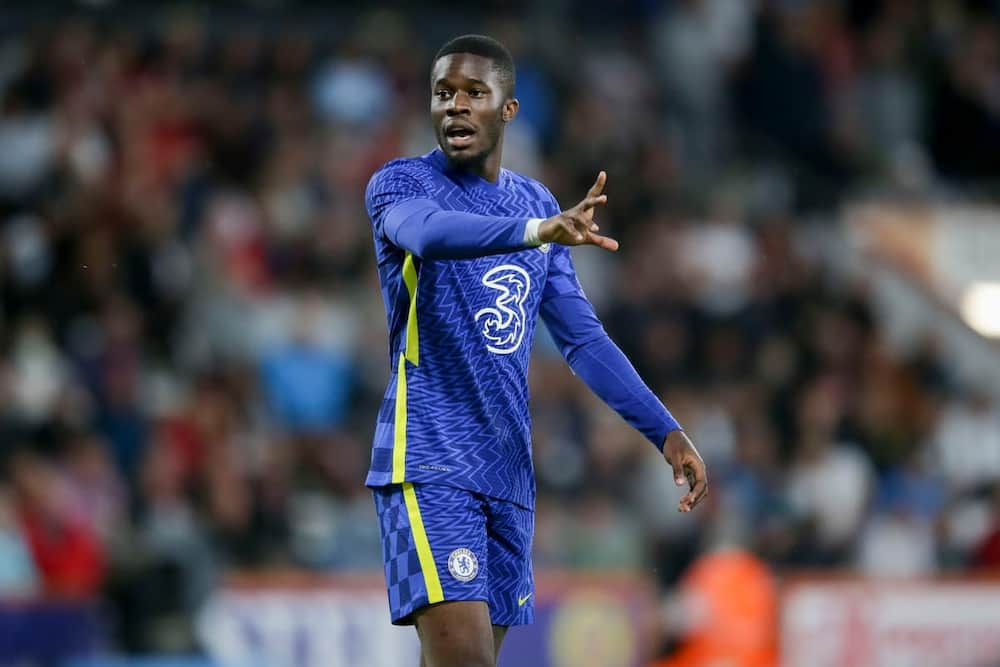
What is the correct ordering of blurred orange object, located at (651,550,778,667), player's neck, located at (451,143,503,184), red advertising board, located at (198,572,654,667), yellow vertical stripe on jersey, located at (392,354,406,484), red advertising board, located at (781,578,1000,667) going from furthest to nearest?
red advertising board, located at (781,578,1000,667)
blurred orange object, located at (651,550,778,667)
red advertising board, located at (198,572,654,667)
player's neck, located at (451,143,503,184)
yellow vertical stripe on jersey, located at (392,354,406,484)

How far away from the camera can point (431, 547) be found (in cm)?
525

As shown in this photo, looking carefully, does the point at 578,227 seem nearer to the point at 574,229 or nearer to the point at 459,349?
the point at 574,229

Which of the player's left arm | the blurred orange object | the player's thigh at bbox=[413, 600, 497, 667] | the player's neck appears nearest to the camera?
the player's thigh at bbox=[413, 600, 497, 667]

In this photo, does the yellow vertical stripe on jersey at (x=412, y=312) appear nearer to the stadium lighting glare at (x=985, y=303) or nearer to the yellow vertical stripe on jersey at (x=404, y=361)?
the yellow vertical stripe on jersey at (x=404, y=361)

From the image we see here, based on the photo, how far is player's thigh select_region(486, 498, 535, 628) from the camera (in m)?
5.48

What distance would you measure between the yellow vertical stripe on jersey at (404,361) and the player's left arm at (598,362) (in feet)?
1.77

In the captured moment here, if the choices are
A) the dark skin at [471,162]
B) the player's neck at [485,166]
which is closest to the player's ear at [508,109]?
the dark skin at [471,162]

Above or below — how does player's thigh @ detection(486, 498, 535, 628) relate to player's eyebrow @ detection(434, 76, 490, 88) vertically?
below

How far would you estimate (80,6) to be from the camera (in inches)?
547

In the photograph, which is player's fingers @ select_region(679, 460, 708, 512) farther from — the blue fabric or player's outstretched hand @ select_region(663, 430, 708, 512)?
the blue fabric

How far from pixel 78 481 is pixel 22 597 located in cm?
106

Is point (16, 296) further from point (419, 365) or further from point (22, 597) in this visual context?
point (419, 365)

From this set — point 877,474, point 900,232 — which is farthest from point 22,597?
point 900,232

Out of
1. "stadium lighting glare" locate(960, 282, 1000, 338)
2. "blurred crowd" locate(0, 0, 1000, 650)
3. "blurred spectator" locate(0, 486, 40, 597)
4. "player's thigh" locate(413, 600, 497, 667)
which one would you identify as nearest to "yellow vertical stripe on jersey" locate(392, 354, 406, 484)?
"player's thigh" locate(413, 600, 497, 667)
